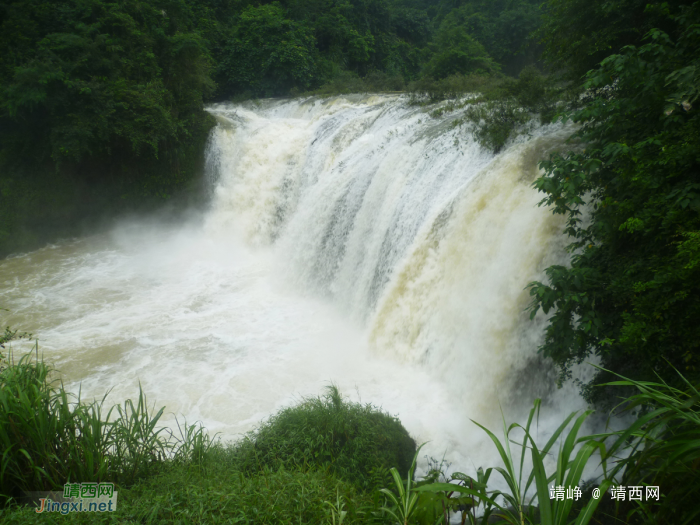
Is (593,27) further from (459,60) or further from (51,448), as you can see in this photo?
(459,60)

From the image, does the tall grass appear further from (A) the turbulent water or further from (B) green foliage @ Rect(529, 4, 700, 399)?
(B) green foliage @ Rect(529, 4, 700, 399)

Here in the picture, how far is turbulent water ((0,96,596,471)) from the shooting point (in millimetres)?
5590

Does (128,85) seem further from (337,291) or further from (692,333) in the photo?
(692,333)

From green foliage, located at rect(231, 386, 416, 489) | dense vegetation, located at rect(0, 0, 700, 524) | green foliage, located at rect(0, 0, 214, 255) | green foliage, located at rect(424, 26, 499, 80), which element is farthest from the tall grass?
green foliage, located at rect(424, 26, 499, 80)

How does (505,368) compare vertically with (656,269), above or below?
below

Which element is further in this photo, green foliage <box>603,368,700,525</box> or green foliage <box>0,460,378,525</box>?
green foliage <box>0,460,378,525</box>

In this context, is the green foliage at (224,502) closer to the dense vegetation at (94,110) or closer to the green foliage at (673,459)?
the green foliage at (673,459)

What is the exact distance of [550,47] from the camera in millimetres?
6535

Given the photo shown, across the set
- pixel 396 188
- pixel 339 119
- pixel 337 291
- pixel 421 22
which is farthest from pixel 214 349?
pixel 421 22

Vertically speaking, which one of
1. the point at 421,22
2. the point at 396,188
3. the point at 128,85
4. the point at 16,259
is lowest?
the point at 16,259

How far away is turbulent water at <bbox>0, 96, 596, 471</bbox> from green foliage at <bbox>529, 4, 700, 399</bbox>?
112 centimetres

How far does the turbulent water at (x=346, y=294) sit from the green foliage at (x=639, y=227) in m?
1.12

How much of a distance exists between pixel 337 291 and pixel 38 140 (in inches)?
409

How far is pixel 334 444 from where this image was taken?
4.45 metres
